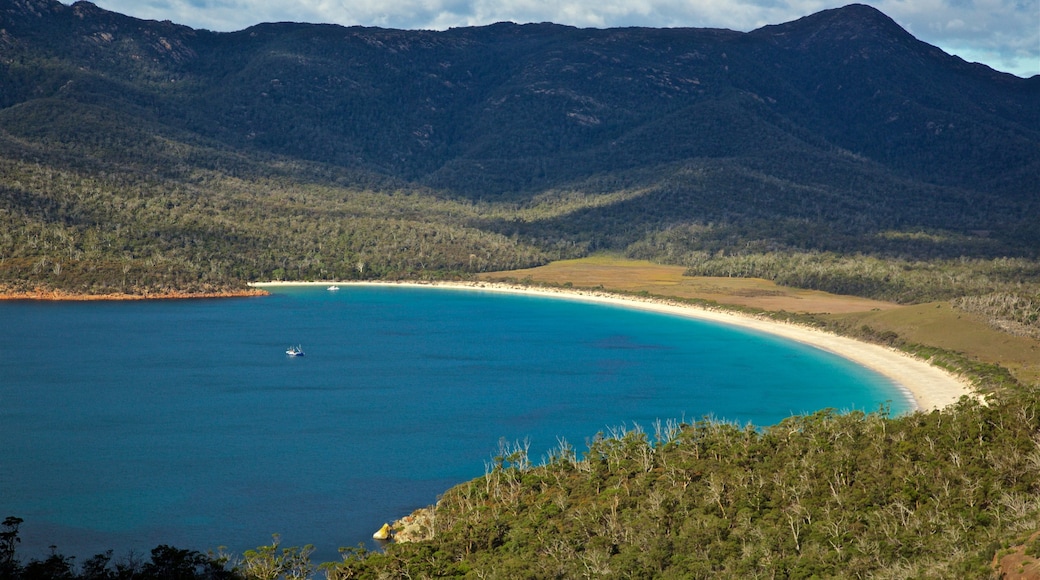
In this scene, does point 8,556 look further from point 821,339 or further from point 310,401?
point 821,339

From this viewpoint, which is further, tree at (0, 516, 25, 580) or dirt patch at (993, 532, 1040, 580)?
tree at (0, 516, 25, 580)

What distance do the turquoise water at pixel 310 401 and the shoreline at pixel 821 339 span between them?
2.46m

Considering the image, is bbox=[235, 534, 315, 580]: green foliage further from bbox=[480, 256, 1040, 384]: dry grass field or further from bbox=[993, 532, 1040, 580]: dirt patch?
bbox=[480, 256, 1040, 384]: dry grass field

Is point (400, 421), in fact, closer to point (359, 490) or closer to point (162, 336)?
point (359, 490)

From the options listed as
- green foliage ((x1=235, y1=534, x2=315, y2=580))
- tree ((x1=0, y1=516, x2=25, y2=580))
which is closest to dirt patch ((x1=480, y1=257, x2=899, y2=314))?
green foliage ((x1=235, y1=534, x2=315, y2=580))

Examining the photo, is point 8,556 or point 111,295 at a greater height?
point 8,556

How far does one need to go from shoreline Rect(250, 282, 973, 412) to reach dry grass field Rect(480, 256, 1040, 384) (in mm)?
3545

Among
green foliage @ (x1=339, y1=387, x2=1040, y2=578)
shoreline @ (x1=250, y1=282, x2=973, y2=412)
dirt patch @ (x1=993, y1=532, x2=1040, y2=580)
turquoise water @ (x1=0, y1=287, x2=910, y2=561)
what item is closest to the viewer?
dirt patch @ (x1=993, y1=532, x2=1040, y2=580)

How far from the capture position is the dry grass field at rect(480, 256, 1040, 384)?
95.1 metres

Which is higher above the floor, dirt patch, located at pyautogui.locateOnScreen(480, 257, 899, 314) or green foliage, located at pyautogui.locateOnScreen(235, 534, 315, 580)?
dirt patch, located at pyautogui.locateOnScreen(480, 257, 899, 314)

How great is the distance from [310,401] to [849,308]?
8271 cm

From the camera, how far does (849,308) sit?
142m

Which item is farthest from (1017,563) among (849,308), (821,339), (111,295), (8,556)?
(111,295)

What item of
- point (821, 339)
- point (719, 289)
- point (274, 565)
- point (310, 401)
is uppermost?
point (719, 289)
